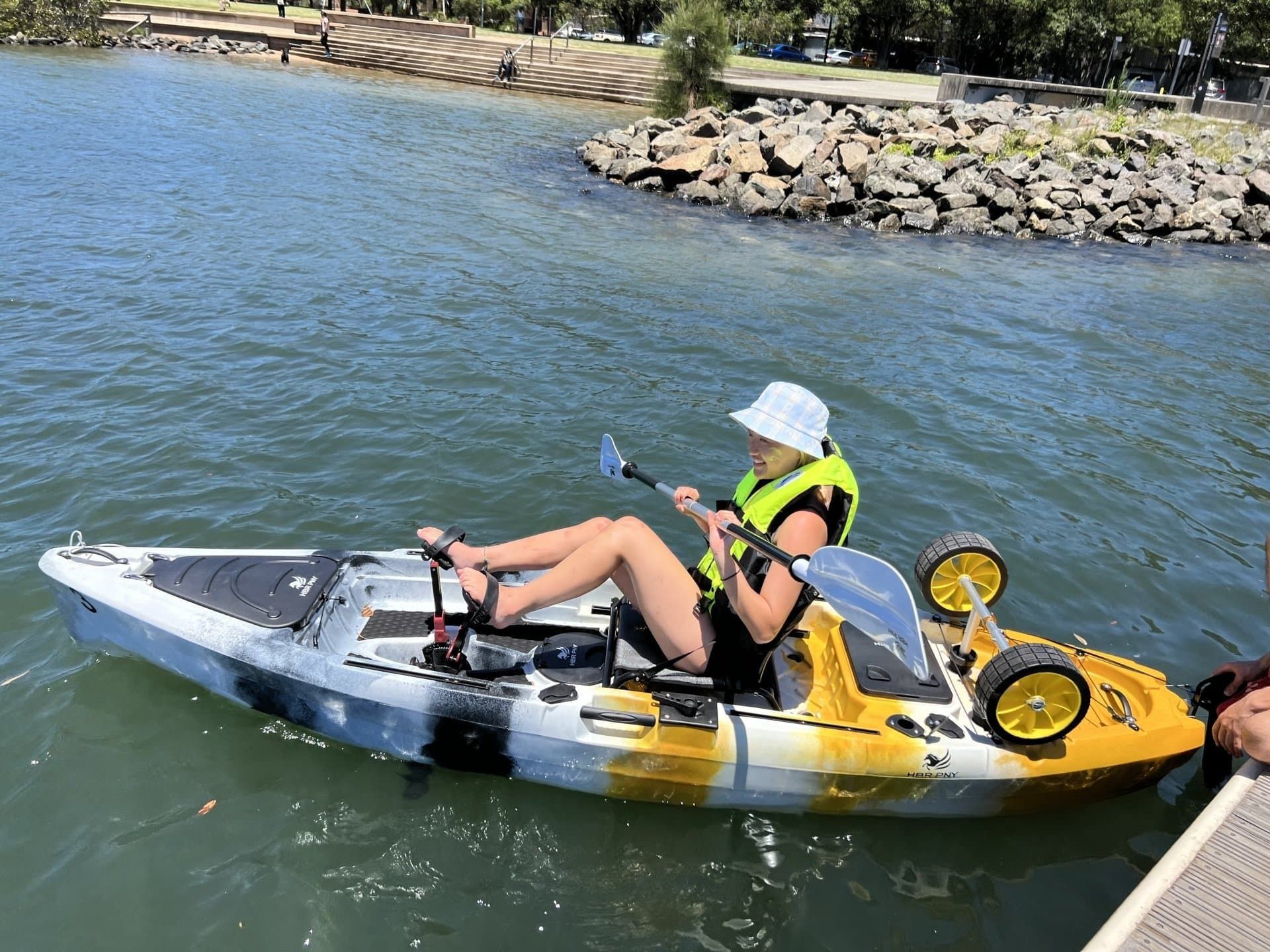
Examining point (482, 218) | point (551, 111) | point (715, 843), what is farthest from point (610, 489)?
point (551, 111)

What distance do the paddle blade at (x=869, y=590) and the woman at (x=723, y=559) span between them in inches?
8.6

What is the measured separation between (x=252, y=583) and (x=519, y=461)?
2881 mm

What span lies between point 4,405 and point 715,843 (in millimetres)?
6924

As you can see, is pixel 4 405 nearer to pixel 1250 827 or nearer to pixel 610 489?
pixel 610 489

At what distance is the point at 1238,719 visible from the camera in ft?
12.4

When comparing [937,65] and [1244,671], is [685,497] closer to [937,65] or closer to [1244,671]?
[1244,671]

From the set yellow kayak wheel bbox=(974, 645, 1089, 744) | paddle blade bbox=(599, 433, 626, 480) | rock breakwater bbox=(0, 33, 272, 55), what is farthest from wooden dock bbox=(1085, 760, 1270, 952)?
rock breakwater bbox=(0, 33, 272, 55)

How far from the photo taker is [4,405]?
24.5ft

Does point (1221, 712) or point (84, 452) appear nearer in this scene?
point (1221, 712)

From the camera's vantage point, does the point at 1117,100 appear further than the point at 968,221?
Yes

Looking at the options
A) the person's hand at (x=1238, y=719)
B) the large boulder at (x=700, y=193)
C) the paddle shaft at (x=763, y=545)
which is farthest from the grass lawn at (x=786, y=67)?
the person's hand at (x=1238, y=719)

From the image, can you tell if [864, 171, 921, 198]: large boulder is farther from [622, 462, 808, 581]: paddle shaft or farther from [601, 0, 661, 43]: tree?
[601, 0, 661, 43]: tree

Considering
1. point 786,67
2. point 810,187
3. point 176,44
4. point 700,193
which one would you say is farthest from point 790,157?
point 176,44

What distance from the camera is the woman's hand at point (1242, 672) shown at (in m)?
4.15
